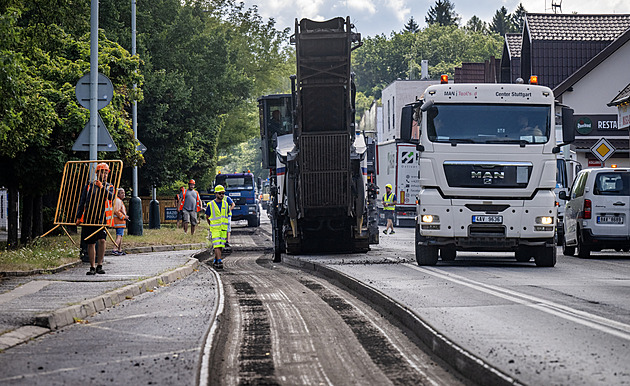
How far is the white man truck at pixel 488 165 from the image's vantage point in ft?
53.0

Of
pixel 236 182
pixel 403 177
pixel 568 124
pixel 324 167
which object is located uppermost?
pixel 236 182

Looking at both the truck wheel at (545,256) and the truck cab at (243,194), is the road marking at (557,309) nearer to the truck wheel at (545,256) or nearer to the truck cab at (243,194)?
the truck wheel at (545,256)

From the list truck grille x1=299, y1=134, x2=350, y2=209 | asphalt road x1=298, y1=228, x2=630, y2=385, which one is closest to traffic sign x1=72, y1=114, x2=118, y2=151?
truck grille x1=299, y1=134, x2=350, y2=209

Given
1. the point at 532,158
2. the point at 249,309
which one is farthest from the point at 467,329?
the point at 532,158

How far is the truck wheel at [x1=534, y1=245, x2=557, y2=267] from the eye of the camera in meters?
16.8

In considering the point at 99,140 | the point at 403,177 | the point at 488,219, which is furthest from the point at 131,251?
the point at 403,177

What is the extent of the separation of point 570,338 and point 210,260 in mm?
15890

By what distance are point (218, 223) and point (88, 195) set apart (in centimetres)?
428

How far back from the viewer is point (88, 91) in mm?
17500

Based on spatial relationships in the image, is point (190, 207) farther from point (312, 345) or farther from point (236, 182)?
point (312, 345)

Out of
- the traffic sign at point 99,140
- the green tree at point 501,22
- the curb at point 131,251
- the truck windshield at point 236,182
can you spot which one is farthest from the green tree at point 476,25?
the traffic sign at point 99,140

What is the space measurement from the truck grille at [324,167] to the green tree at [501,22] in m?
125

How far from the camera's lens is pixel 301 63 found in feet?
62.7

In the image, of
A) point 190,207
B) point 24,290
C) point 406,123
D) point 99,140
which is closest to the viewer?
point 24,290
